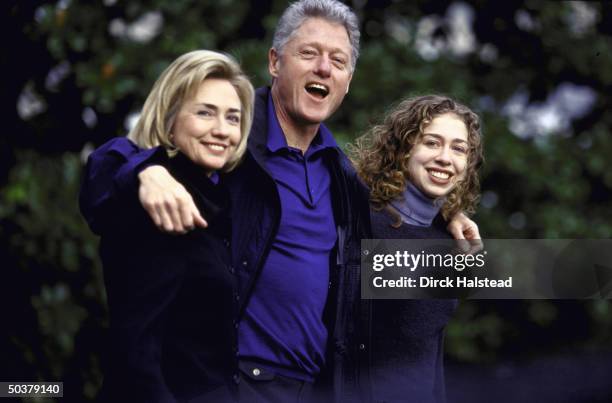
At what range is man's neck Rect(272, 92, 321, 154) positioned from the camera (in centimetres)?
319

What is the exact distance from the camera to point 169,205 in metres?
2.51

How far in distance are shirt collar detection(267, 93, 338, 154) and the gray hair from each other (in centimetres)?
19

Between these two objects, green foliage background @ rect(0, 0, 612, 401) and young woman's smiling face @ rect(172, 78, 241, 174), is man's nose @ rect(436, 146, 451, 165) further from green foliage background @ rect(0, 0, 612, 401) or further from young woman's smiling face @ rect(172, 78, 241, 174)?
green foliage background @ rect(0, 0, 612, 401)

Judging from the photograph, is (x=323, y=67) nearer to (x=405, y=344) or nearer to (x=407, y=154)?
(x=407, y=154)

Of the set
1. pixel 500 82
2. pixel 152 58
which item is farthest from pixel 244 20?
pixel 500 82

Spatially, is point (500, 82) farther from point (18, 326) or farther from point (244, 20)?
point (18, 326)

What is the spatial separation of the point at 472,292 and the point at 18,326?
275 cm

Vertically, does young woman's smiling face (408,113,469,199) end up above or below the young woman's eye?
above

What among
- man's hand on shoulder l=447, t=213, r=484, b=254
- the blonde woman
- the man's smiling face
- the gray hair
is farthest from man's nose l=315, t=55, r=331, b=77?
man's hand on shoulder l=447, t=213, r=484, b=254

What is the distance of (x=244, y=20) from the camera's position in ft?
22.6

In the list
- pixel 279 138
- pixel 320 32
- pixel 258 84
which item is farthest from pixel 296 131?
pixel 258 84

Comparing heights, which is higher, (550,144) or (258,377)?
(550,144)

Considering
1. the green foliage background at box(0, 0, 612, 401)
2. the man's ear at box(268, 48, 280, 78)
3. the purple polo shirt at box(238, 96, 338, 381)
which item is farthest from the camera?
the green foliage background at box(0, 0, 612, 401)

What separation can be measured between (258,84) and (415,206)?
3037mm
